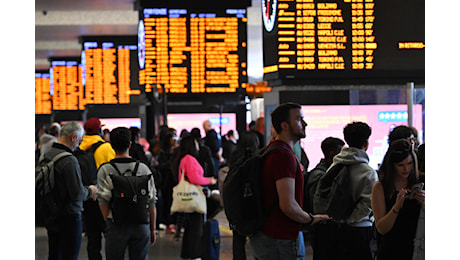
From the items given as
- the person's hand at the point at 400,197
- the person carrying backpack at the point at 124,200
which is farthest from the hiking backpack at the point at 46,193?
the person's hand at the point at 400,197

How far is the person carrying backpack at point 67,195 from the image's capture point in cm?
625

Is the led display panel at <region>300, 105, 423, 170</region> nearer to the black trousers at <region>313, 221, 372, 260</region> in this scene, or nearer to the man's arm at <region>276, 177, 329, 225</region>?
the black trousers at <region>313, 221, 372, 260</region>

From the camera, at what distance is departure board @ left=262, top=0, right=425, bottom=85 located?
27.4ft

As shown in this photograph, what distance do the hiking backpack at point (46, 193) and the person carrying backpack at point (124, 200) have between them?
448 mm

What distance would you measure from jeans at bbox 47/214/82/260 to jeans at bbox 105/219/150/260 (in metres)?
0.60

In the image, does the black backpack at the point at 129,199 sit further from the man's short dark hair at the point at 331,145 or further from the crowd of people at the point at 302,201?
the man's short dark hair at the point at 331,145

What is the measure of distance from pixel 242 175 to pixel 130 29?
1798 cm

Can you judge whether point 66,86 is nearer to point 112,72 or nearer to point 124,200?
point 112,72

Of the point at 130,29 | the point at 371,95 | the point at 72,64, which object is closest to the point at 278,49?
the point at 371,95

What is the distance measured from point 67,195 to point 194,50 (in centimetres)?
796

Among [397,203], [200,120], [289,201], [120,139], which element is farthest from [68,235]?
[200,120]

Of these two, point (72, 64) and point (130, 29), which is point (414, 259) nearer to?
point (130, 29)

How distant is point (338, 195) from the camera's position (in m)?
5.10
